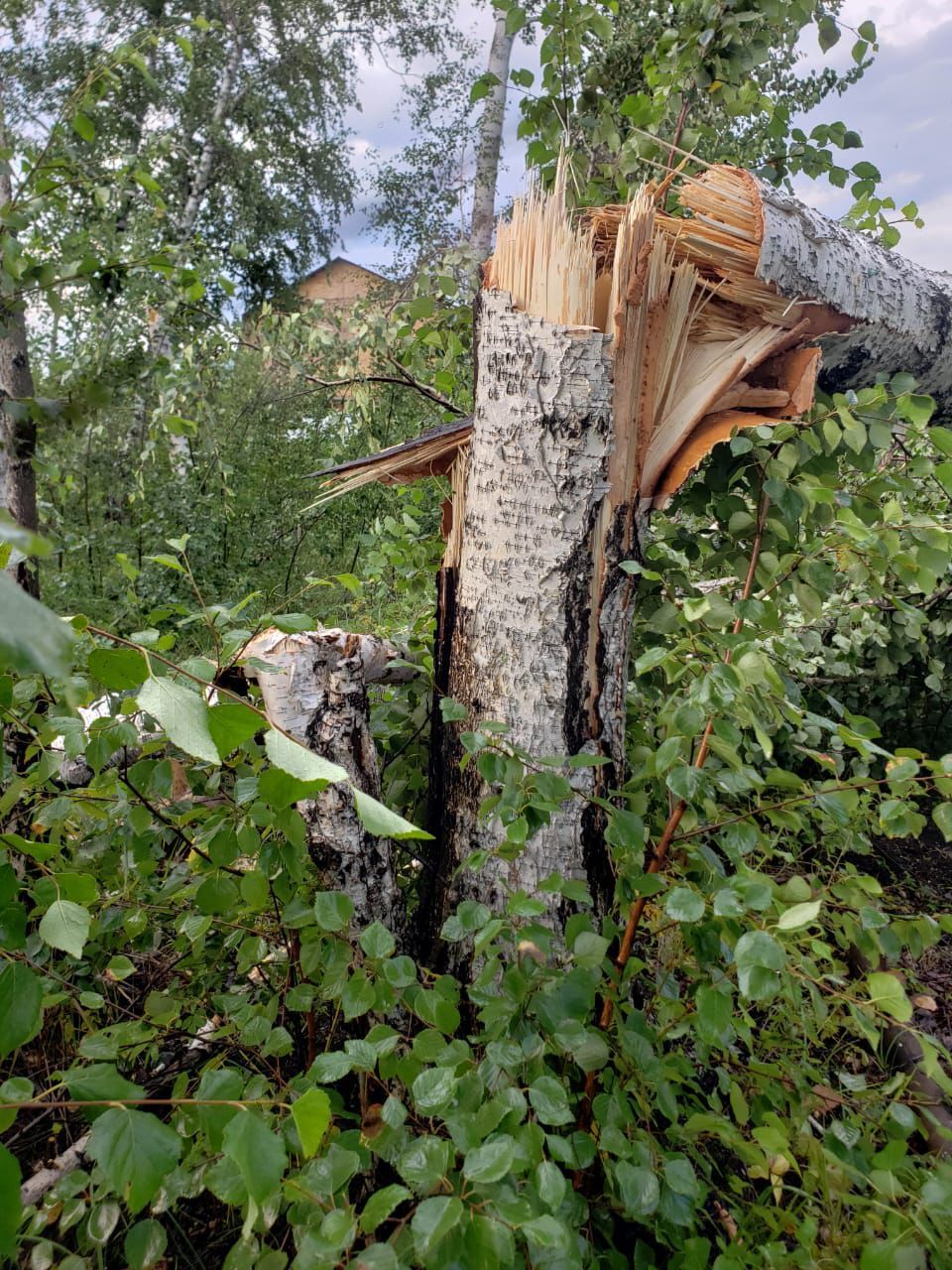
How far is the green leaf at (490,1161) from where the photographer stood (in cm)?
67

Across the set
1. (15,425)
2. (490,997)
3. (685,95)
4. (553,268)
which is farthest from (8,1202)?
(685,95)

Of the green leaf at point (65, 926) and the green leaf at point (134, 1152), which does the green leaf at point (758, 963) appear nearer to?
the green leaf at point (134, 1152)

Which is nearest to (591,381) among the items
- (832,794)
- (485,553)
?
(485,553)

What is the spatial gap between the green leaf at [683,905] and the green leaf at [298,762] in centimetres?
52

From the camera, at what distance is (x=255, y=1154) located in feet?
2.00

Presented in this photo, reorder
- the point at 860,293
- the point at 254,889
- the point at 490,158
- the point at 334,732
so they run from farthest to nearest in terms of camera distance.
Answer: the point at 490,158
the point at 860,293
the point at 334,732
the point at 254,889

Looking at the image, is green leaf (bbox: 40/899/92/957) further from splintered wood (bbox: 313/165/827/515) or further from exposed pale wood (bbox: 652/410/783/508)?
exposed pale wood (bbox: 652/410/783/508)

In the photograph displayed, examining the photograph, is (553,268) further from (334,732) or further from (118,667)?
(118,667)

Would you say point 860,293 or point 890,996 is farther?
point 860,293

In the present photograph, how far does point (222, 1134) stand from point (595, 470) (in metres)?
1.09

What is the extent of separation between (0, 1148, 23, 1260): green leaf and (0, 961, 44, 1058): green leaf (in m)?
0.15

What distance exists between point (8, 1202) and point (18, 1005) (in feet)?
0.61

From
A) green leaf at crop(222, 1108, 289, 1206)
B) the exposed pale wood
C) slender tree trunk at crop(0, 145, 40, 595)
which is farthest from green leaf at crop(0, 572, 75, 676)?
slender tree trunk at crop(0, 145, 40, 595)

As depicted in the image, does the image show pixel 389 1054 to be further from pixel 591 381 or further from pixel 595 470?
pixel 591 381
